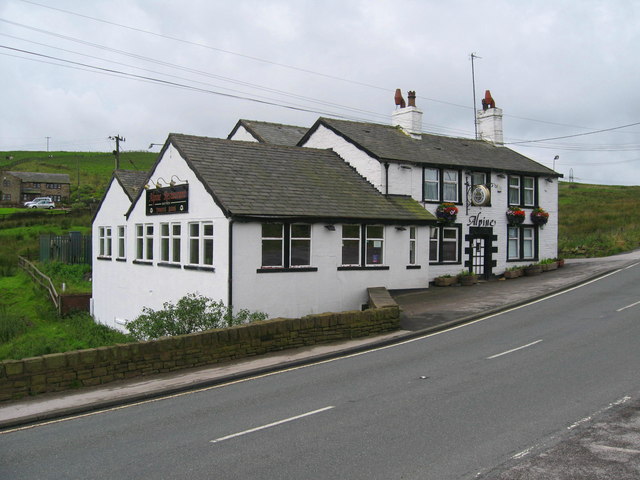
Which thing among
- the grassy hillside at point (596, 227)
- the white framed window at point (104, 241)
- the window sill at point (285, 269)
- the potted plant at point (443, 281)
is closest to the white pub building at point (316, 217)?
the window sill at point (285, 269)

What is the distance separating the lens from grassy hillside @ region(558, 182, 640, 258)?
39500 millimetres

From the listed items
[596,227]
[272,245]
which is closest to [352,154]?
[272,245]

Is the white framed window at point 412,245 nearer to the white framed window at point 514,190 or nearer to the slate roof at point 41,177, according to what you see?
the white framed window at point 514,190

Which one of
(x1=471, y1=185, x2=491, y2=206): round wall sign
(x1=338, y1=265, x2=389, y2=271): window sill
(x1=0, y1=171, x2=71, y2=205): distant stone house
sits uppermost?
(x1=0, y1=171, x2=71, y2=205): distant stone house

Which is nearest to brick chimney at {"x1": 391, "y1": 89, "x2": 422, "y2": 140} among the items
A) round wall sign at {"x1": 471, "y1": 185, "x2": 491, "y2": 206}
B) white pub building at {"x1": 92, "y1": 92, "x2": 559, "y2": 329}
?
white pub building at {"x1": 92, "y1": 92, "x2": 559, "y2": 329}

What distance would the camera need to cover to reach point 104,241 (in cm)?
3030

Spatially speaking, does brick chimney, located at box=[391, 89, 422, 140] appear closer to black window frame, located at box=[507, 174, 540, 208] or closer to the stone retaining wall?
black window frame, located at box=[507, 174, 540, 208]

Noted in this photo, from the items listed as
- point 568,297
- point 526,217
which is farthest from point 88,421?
point 526,217

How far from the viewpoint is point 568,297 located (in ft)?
72.8

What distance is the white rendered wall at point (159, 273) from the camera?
1908 centimetres

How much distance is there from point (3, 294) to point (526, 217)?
30232mm

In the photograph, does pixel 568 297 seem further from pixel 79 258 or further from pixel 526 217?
pixel 79 258

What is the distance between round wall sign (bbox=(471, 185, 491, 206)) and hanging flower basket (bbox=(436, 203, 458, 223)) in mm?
1657

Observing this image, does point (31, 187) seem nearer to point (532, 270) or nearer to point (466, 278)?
point (466, 278)
